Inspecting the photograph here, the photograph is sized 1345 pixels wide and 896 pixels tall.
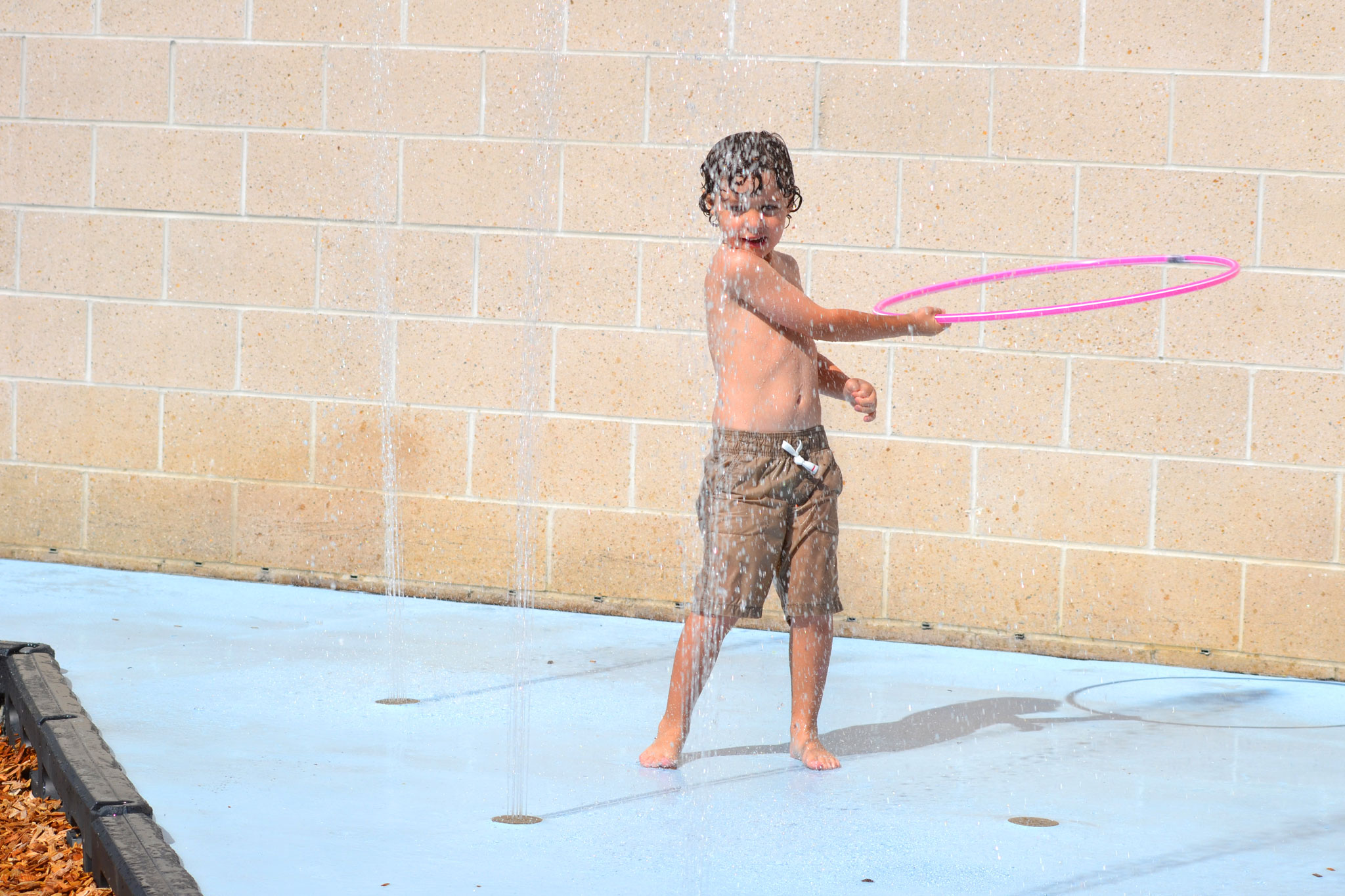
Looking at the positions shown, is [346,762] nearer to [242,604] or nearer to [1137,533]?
[242,604]

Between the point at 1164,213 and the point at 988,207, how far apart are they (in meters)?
0.50

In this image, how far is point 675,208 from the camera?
4859 millimetres

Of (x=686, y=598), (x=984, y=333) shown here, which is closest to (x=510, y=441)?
(x=686, y=598)

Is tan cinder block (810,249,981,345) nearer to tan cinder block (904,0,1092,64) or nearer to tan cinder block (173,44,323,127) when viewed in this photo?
tan cinder block (904,0,1092,64)

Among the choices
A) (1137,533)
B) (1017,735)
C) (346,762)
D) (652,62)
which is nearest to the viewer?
(346,762)

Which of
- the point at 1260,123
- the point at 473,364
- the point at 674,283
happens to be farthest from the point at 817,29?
the point at 473,364

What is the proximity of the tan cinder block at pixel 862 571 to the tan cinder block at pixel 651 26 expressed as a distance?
157 centimetres

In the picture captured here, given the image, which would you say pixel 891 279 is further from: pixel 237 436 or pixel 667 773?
pixel 237 436

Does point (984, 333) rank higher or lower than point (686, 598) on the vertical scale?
higher

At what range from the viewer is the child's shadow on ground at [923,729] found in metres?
3.36

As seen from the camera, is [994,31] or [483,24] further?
[483,24]

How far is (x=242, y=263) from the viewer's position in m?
5.25

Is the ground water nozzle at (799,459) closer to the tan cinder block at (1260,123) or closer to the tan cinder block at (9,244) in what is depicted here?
the tan cinder block at (1260,123)

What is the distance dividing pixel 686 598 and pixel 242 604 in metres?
1.40
